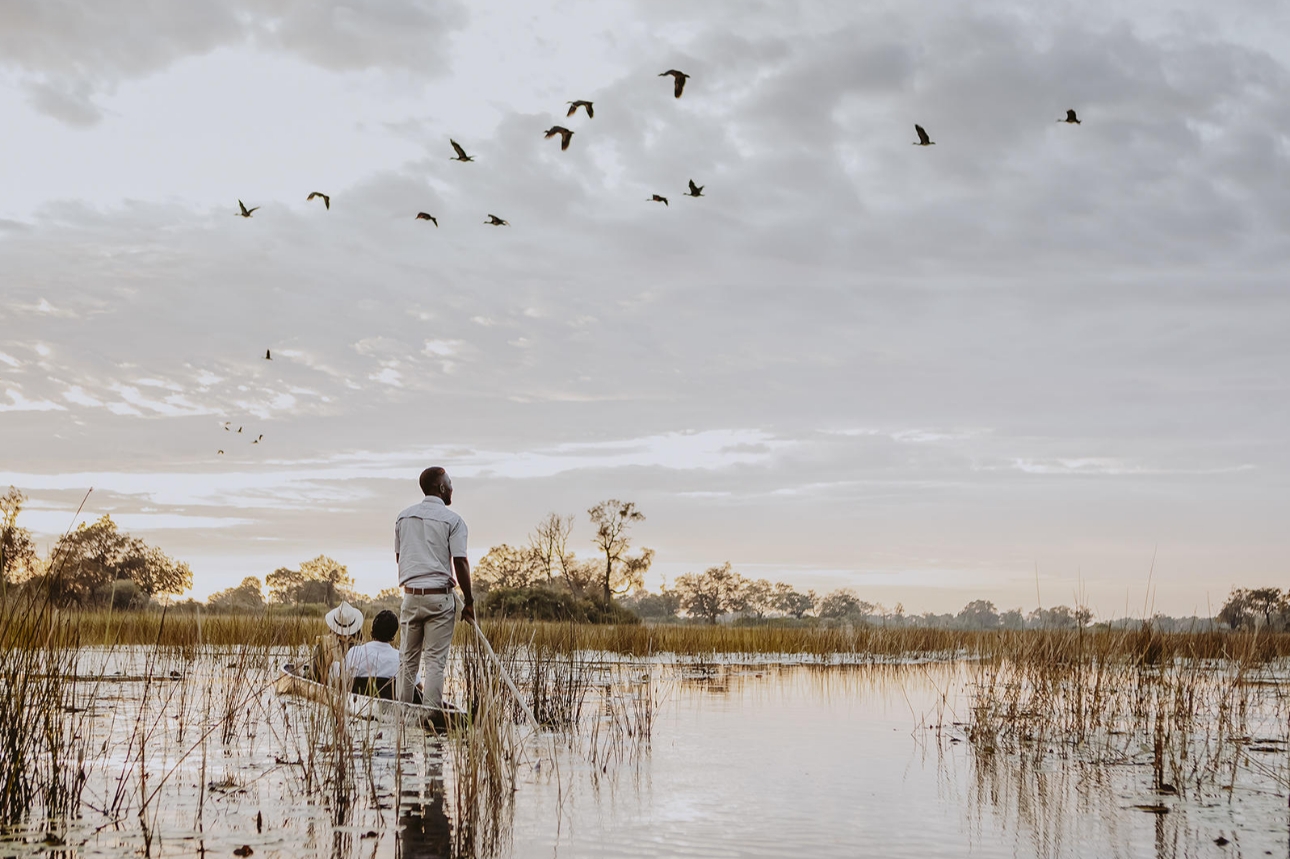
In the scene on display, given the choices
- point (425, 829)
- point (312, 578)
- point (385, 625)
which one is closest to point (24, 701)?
point (425, 829)

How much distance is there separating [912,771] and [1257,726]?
560 centimetres

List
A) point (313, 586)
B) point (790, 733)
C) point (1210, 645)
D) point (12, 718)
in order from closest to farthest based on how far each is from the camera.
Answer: point (12, 718), point (790, 733), point (1210, 645), point (313, 586)

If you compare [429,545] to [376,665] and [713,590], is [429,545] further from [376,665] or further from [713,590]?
[713,590]

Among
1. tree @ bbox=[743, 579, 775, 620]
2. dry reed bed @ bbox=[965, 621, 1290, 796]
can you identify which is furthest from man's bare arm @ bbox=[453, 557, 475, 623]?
tree @ bbox=[743, 579, 775, 620]

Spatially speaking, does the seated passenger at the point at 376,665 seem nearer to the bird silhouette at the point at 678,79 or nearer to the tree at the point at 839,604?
the bird silhouette at the point at 678,79

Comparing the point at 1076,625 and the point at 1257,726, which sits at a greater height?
the point at 1076,625

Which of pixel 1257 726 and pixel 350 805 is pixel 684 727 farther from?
pixel 1257 726

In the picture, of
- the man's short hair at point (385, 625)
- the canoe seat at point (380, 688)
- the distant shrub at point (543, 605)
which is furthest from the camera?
the distant shrub at point (543, 605)

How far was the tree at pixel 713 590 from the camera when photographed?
363 ft

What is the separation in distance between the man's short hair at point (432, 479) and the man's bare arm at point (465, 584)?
0.68 metres

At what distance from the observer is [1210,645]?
24109mm

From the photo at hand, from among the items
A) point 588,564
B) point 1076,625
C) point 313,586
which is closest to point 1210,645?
point 1076,625

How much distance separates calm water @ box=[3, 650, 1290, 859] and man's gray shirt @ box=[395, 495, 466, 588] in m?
1.34

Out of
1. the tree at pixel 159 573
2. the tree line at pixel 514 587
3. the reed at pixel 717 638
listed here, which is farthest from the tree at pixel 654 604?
the reed at pixel 717 638
